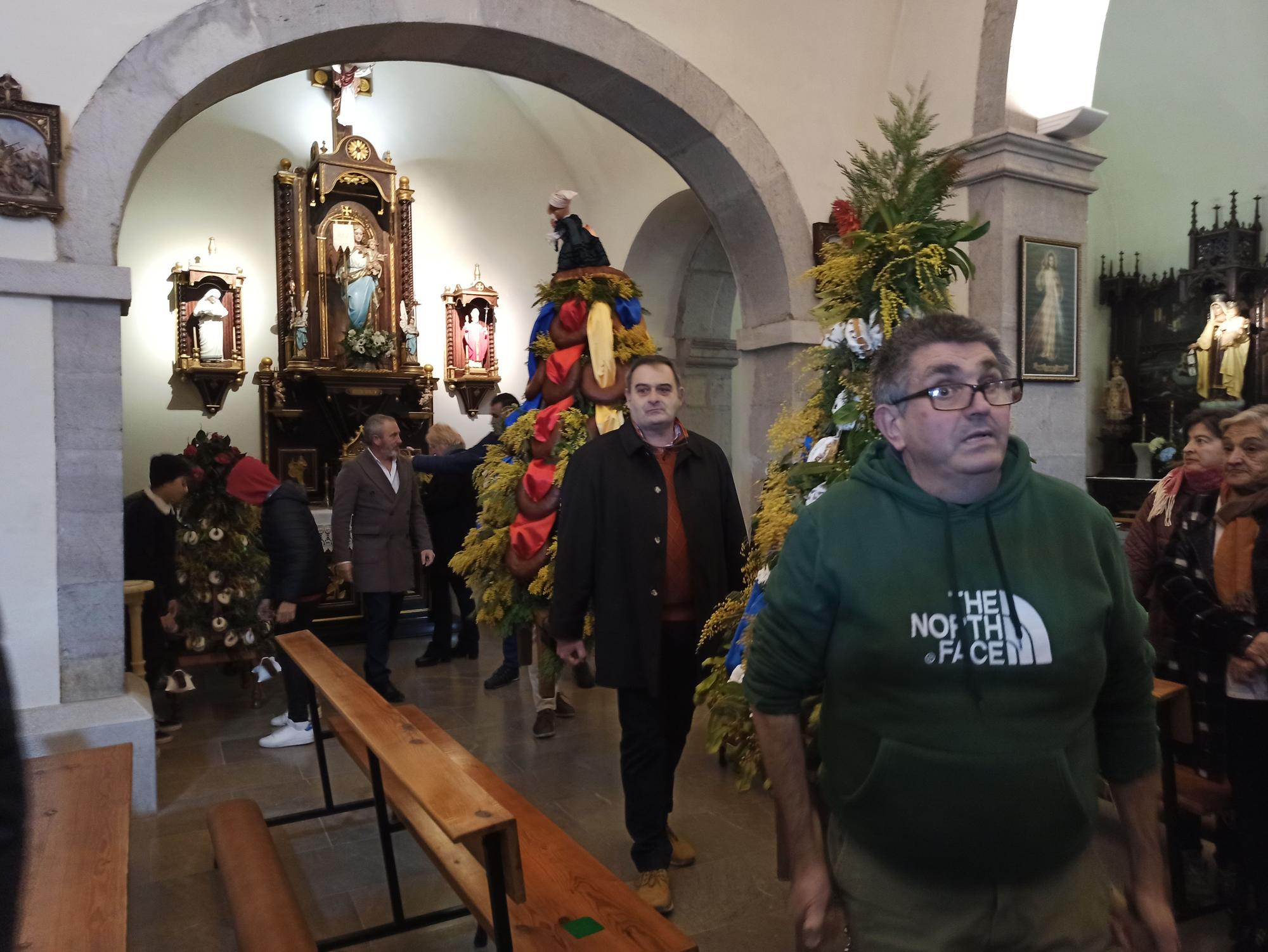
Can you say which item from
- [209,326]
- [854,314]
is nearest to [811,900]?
[854,314]

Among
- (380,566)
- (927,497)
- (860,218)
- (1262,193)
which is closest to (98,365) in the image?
(380,566)

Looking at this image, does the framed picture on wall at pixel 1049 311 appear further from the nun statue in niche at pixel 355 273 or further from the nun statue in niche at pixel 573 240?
the nun statue in niche at pixel 355 273

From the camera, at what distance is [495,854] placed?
6.15 ft

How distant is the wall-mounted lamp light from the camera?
5.01m

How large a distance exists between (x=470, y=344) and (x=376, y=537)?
153 inches

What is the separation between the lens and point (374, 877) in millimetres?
3383

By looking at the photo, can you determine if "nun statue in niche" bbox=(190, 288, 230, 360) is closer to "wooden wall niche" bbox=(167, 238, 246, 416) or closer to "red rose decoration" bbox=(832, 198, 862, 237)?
"wooden wall niche" bbox=(167, 238, 246, 416)

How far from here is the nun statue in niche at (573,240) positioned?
15.9 feet

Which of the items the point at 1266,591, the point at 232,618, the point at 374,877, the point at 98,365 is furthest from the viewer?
the point at 232,618

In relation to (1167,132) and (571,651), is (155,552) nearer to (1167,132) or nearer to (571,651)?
(571,651)

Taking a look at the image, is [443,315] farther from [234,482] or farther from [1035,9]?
[1035,9]

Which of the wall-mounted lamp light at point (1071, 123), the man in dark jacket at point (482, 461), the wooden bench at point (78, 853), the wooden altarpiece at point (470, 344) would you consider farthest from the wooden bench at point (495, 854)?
the wooden altarpiece at point (470, 344)

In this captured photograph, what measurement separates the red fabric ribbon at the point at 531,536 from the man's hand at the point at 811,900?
3.22 m

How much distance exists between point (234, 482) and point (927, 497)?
4444 millimetres
